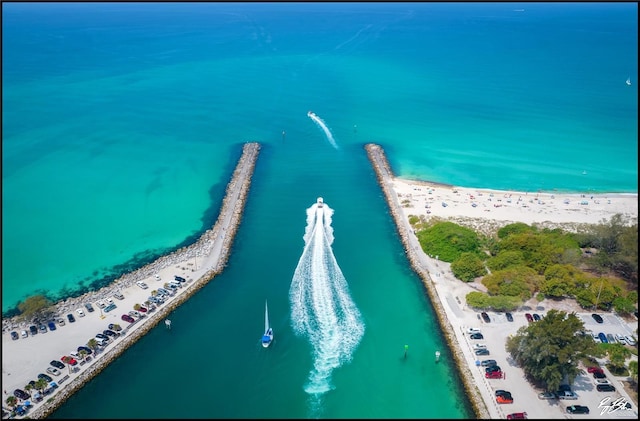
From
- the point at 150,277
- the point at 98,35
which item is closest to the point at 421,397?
the point at 150,277

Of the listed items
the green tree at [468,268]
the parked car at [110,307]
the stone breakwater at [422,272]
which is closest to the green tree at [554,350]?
the stone breakwater at [422,272]

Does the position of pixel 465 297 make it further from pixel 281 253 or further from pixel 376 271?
pixel 281 253

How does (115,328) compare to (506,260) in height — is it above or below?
below

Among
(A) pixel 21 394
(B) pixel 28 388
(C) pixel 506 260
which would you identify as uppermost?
(C) pixel 506 260

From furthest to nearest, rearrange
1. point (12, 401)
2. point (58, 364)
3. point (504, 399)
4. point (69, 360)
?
point (69, 360) < point (58, 364) < point (504, 399) < point (12, 401)

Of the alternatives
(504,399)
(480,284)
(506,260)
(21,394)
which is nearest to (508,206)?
(506,260)

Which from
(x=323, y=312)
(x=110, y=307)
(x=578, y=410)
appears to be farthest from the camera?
(x=110, y=307)

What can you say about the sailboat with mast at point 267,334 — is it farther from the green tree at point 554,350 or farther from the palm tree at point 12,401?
the green tree at point 554,350

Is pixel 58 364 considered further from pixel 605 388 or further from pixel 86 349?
pixel 605 388
